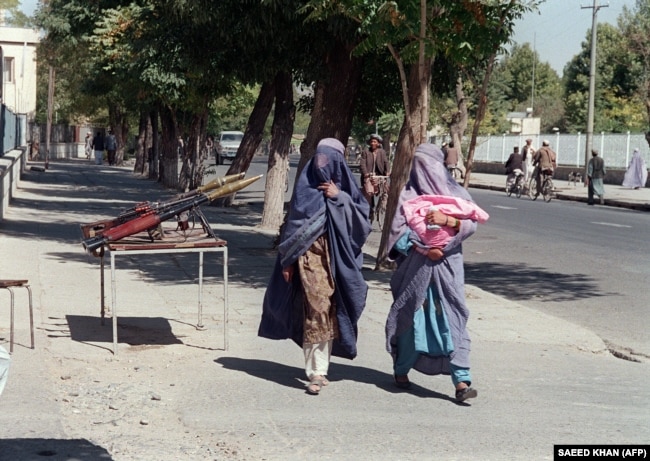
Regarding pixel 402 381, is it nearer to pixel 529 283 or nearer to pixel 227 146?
pixel 529 283

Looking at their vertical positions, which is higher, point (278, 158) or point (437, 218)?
point (278, 158)

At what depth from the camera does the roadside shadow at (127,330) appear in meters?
9.25

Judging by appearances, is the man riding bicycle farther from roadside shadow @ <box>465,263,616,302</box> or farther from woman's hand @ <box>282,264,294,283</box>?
woman's hand @ <box>282,264,294,283</box>

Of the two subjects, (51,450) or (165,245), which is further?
(165,245)

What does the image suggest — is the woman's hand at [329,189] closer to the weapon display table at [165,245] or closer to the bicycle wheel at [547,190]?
Answer: the weapon display table at [165,245]

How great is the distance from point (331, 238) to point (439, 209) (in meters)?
0.75

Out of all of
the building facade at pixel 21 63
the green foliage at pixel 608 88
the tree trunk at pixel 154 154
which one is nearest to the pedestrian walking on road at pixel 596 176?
the tree trunk at pixel 154 154

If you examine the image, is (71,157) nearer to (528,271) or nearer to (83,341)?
(528,271)

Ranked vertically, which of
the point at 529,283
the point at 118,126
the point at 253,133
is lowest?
the point at 529,283

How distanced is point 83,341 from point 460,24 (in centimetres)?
582

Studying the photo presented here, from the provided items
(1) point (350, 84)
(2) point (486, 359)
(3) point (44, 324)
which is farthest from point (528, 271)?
(3) point (44, 324)

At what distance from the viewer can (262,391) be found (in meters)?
7.55

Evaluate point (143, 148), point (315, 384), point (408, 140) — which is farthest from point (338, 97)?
point (143, 148)

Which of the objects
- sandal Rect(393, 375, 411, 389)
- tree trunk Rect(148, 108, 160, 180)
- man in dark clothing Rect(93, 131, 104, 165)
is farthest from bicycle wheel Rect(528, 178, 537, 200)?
man in dark clothing Rect(93, 131, 104, 165)
